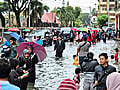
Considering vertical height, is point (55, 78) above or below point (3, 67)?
below

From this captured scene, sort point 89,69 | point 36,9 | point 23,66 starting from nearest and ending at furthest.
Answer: point 89,69
point 23,66
point 36,9

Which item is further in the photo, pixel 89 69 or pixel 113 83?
pixel 89 69

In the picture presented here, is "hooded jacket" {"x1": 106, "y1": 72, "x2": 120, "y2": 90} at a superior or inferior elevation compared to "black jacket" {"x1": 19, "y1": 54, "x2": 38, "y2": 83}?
superior

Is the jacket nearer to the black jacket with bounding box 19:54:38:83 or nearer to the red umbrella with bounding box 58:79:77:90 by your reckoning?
the black jacket with bounding box 19:54:38:83

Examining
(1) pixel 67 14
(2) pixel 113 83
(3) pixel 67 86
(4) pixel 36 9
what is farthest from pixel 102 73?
(1) pixel 67 14

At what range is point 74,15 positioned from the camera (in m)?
153

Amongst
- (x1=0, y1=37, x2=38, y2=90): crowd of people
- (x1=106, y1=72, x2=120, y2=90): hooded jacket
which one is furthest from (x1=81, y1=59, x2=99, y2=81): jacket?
(x1=106, y1=72, x2=120, y2=90): hooded jacket

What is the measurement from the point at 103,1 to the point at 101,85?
122268 millimetres

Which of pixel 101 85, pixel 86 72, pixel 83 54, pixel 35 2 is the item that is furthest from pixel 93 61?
pixel 35 2

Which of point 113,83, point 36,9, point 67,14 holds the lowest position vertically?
point 67,14

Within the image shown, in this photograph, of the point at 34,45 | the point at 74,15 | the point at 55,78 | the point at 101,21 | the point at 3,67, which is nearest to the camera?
the point at 3,67

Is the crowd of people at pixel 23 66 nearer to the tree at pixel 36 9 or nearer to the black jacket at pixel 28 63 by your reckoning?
the black jacket at pixel 28 63

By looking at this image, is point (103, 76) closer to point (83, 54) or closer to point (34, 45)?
point (34, 45)

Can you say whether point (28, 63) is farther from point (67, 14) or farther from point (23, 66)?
point (67, 14)
